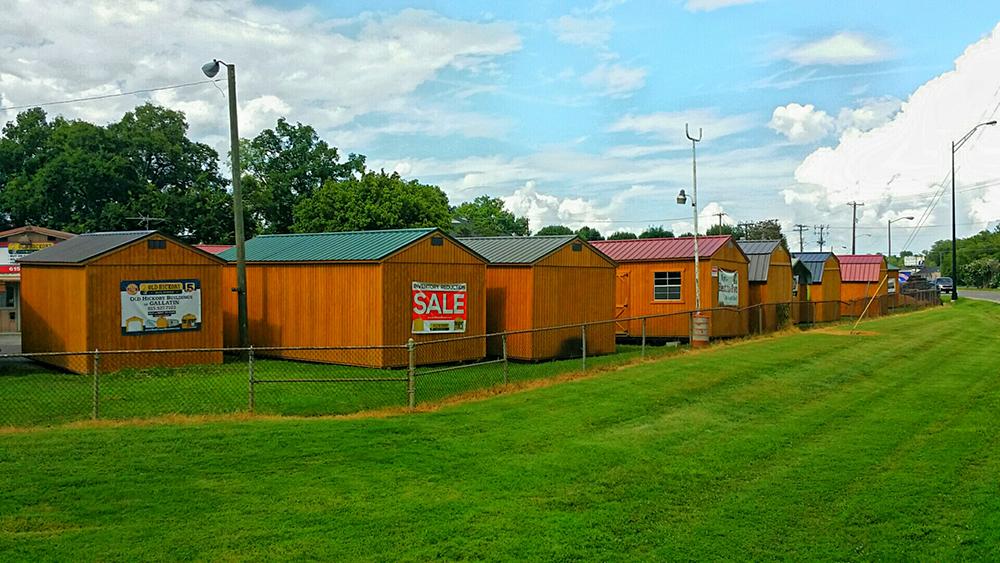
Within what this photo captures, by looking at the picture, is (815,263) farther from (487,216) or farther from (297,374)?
(487,216)

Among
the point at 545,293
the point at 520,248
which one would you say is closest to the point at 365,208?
the point at 520,248

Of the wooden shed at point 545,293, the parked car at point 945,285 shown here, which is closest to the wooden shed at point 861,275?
the wooden shed at point 545,293

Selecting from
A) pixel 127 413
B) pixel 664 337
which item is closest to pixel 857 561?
pixel 127 413

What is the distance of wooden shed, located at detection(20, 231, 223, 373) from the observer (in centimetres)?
2062

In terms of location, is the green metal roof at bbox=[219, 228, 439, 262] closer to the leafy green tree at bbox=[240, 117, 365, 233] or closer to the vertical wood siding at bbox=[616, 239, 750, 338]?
the vertical wood siding at bbox=[616, 239, 750, 338]

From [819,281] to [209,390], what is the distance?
3393 centimetres

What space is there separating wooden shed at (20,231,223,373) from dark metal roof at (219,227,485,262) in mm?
2504

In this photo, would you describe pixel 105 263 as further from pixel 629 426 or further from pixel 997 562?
pixel 997 562

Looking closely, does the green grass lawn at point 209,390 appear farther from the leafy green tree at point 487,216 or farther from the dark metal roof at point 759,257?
the leafy green tree at point 487,216

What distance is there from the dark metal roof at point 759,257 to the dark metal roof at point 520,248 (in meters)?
11.9

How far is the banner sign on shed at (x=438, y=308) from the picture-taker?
2223 centimetres

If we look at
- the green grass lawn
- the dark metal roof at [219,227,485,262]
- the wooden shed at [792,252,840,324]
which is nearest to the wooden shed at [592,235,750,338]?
the green grass lawn

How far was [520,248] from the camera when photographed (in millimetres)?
25984

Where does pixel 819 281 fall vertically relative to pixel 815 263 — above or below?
below
